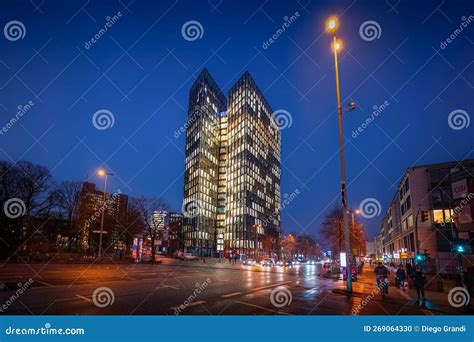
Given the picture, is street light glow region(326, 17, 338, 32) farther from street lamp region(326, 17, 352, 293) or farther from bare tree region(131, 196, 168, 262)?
bare tree region(131, 196, 168, 262)

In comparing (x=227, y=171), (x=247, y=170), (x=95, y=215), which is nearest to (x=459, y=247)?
(x=95, y=215)

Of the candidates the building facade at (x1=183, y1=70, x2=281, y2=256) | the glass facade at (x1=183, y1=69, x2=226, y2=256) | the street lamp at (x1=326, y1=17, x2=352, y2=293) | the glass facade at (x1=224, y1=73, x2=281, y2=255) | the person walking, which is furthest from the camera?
the glass facade at (x1=183, y1=69, x2=226, y2=256)

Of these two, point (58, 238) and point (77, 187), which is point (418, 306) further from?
point (58, 238)

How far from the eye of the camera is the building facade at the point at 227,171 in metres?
128

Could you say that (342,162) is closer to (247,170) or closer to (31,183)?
(31,183)

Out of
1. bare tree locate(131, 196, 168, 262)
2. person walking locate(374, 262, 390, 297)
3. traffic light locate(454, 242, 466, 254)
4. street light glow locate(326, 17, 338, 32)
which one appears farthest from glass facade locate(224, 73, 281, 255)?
street light glow locate(326, 17, 338, 32)

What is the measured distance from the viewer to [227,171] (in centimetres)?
13975

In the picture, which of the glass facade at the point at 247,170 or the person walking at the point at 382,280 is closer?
the person walking at the point at 382,280

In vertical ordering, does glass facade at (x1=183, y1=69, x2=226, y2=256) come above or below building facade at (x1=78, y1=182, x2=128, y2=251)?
above

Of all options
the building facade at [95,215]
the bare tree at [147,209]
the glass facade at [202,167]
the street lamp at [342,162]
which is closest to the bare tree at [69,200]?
the building facade at [95,215]

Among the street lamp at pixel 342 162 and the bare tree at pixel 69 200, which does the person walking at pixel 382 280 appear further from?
the bare tree at pixel 69 200

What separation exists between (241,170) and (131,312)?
394 ft

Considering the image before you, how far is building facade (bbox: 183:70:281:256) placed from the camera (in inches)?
5037

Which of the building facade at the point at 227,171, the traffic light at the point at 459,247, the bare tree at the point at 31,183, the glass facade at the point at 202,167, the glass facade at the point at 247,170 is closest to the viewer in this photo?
the traffic light at the point at 459,247
